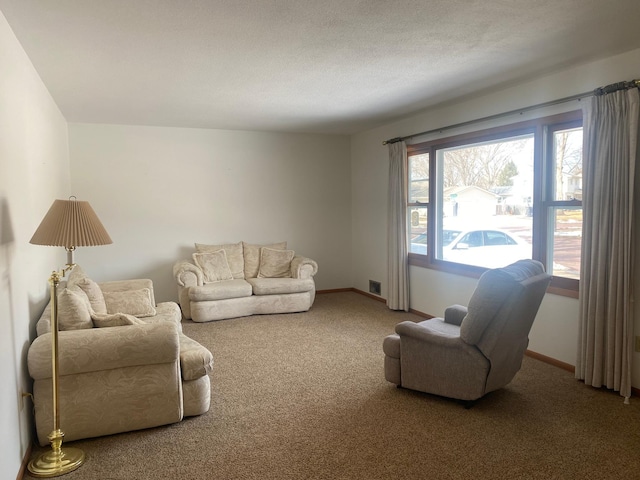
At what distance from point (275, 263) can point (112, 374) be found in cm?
377

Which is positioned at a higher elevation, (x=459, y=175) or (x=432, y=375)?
(x=459, y=175)

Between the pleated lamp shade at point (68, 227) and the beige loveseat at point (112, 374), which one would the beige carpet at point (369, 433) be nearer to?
the beige loveseat at point (112, 374)

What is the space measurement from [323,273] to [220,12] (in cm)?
512

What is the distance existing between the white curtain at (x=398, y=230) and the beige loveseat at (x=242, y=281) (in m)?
1.11

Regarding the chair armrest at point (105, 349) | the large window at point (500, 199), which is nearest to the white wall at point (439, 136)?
the large window at point (500, 199)

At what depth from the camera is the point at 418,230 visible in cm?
584

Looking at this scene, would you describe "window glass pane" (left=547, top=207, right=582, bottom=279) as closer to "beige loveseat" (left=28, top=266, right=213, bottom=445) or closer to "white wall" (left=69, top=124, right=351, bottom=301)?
"beige loveseat" (left=28, top=266, right=213, bottom=445)

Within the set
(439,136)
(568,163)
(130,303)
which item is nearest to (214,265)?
(130,303)

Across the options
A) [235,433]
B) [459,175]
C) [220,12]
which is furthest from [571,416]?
[220,12]

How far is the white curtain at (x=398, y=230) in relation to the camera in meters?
5.81

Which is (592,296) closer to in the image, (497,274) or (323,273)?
(497,274)

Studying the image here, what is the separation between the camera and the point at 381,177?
652 cm

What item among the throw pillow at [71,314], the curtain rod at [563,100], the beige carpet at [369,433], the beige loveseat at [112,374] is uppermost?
the curtain rod at [563,100]

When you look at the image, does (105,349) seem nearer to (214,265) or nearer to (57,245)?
(57,245)
